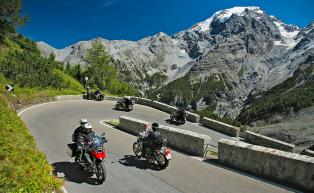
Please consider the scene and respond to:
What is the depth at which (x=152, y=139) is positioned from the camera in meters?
15.0

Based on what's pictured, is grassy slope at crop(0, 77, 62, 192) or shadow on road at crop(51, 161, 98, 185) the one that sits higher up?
grassy slope at crop(0, 77, 62, 192)

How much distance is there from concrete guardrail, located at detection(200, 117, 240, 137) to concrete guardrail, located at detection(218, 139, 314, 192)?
14.5m

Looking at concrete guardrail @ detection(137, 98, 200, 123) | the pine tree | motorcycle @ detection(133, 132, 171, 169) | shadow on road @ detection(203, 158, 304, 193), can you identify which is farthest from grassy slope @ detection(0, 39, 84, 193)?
the pine tree

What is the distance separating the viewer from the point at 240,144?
48.4 ft

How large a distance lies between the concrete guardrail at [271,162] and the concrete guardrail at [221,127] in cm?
1452

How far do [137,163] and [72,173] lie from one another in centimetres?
286

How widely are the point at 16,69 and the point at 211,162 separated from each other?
36409 millimetres

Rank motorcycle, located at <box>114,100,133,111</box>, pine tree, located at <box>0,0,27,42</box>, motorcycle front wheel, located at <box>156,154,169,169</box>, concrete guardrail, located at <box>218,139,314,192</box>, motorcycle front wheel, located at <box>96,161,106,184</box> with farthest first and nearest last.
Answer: pine tree, located at <box>0,0,27,42</box>
motorcycle, located at <box>114,100,133,111</box>
motorcycle front wheel, located at <box>156,154,169,169</box>
motorcycle front wheel, located at <box>96,161,106,184</box>
concrete guardrail, located at <box>218,139,314,192</box>

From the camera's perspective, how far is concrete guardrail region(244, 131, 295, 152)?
2654cm

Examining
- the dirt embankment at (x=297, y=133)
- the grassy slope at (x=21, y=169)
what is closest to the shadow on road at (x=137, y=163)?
the grassy slope at (x=21, y=169)

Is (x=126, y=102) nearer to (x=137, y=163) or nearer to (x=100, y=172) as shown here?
(x=137, y=163)

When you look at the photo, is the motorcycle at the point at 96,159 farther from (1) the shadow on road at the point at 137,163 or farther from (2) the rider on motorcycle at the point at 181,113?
(2) the rider on motorcycle at the point at 181,113

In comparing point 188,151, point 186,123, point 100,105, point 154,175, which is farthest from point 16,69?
point 154,175

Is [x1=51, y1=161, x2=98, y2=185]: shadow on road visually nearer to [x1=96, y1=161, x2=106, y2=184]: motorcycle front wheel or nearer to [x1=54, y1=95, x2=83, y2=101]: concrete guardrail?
[x1=96, y1=161, x2=106, y2=184]: motorcycle front wheel
